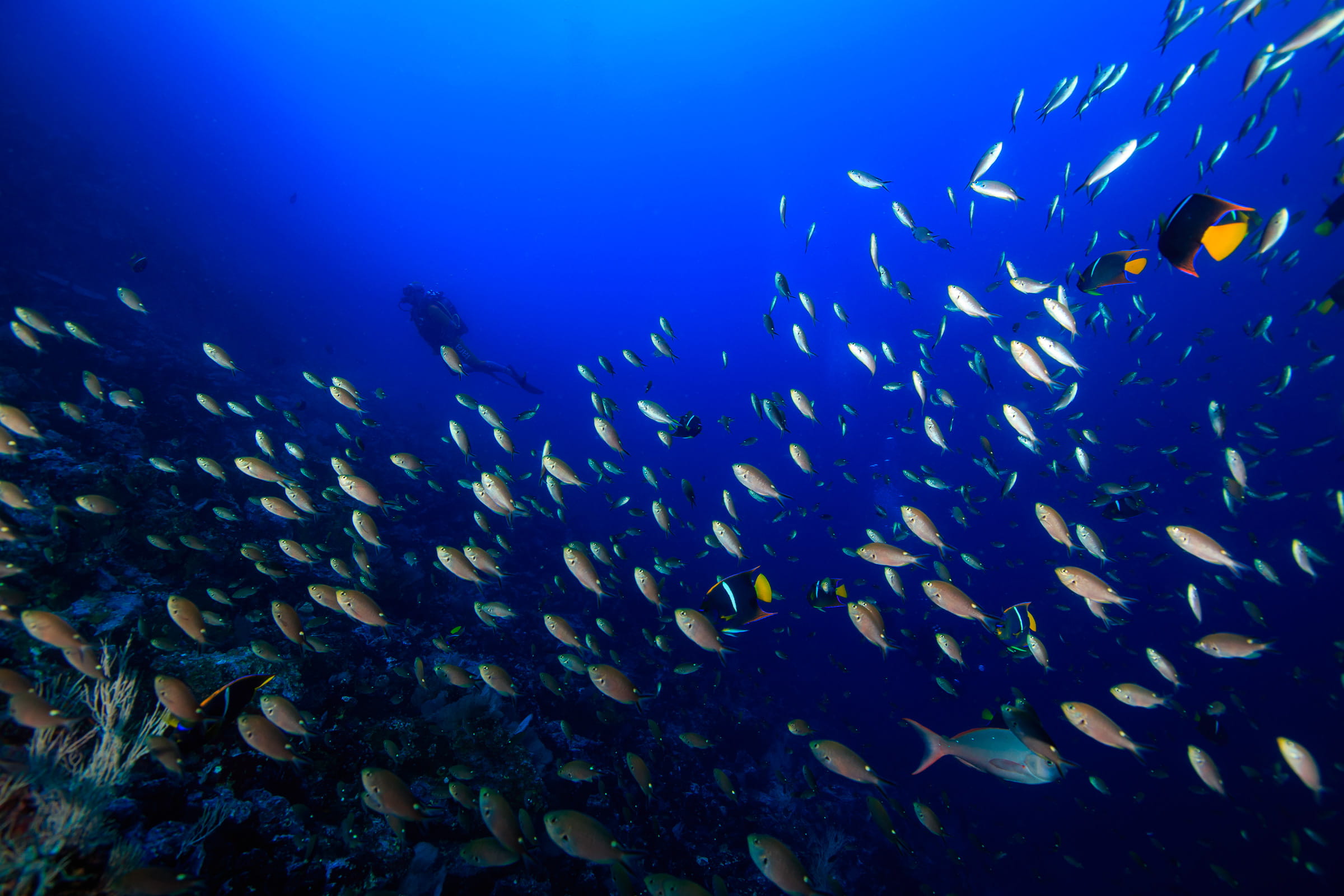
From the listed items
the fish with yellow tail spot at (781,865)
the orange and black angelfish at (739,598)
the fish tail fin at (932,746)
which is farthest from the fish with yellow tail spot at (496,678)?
the fish tail fin at (932,746)

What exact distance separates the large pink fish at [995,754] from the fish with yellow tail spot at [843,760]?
20.4 inches

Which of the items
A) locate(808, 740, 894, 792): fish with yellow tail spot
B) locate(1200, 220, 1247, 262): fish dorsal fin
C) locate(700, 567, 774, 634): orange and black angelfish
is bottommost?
locate(808, 740, 894, 792): fish with yellow tail spot

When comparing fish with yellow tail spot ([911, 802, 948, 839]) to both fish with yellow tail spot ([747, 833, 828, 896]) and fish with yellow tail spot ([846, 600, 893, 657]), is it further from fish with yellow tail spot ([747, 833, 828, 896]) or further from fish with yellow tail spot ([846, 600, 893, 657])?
fish with yellow tail spot ([747, 833, 828, 896])

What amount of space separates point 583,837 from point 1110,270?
20.0ft

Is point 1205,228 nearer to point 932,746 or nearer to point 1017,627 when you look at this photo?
point 1017,627

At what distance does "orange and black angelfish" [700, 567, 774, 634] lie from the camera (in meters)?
Result: 3.94

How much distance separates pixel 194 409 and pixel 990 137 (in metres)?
74.0

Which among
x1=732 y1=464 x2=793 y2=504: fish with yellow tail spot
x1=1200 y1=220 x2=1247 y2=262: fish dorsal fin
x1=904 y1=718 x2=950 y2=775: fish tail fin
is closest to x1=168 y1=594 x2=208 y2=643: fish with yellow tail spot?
x1=732 y1=464 x2=793 y2=504: fish with yellow tail spot

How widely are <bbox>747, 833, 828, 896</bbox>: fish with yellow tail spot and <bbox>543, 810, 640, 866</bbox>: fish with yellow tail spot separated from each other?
99 cm

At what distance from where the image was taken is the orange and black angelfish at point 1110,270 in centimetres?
359

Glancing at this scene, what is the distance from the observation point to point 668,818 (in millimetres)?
6688

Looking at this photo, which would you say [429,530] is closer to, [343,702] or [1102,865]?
[343,702]

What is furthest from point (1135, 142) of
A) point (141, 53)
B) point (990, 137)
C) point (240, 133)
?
point (240, 133)

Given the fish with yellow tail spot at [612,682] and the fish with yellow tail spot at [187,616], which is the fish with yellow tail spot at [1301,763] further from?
the fish with yellow tail spot at [187,616]
